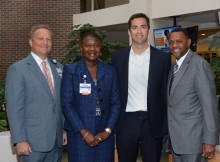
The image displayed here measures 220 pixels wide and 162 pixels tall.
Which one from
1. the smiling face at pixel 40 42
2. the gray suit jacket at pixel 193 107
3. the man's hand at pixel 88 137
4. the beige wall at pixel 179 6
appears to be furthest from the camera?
the beige wall at pixel 179 6

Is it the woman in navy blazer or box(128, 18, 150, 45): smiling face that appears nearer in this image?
the woman in navy blazer

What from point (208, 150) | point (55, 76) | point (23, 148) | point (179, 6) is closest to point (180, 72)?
point (208, 150)

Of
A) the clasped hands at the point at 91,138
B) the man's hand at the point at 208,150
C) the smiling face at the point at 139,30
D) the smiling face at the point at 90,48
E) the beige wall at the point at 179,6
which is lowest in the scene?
the man's hand at the point at 208,150

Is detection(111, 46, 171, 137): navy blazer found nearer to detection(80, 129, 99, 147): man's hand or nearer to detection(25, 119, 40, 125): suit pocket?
detection(80, 129, 99, 147): man's hand

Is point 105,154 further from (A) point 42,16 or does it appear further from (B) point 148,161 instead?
(A) point 42,16

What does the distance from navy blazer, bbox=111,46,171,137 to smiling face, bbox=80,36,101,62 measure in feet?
1.10

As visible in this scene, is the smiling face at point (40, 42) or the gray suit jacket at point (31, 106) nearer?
the gray suit jacket at point (31, 106)

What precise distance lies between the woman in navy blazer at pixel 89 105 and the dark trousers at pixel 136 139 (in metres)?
0.16

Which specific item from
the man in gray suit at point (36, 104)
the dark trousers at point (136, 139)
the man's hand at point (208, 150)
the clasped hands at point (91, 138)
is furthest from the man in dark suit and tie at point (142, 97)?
the man in gray suit at point (36, 104)

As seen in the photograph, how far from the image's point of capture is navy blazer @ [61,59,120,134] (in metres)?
3.04

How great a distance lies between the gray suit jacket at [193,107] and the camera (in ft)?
9.51

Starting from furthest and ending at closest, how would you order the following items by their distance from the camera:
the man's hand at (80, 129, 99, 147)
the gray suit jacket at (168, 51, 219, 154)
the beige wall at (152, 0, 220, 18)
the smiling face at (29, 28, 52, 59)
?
the beige wall at (152, 0, 220, 18) → the smiling face at (29, 28, 52, 59) → the man's hand at (80, 129, 99, 147) → the gray suit jacket at (168, 51, 219, 154)

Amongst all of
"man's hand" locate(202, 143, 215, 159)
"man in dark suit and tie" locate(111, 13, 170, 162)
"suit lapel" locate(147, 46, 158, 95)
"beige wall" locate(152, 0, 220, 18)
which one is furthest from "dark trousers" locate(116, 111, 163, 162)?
"beige wall" locate(152, 0, 220, 18)

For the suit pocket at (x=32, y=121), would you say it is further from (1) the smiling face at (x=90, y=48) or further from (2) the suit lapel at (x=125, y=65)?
(2) the suit lapel at (x=125, y=65)
